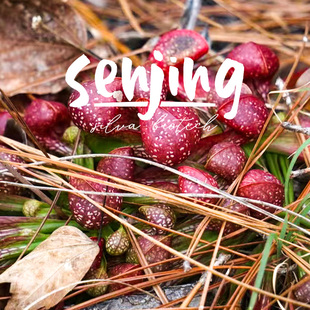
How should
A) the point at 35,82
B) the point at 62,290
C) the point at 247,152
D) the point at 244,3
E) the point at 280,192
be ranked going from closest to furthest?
the point at 62,290 < the point at 280,192 < the point at 247,152 < the point at 35,82 < the point at 244,3

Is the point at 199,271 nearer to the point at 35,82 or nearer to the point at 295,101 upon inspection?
the point at 295,101

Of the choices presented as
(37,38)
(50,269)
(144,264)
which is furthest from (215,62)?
(50,269)

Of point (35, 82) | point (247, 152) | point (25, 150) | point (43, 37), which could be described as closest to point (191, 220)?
point (247, 152)

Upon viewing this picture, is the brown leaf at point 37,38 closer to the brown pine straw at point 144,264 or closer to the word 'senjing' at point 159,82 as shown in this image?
the word 'senjing' at point 159,82

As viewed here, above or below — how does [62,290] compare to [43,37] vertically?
below

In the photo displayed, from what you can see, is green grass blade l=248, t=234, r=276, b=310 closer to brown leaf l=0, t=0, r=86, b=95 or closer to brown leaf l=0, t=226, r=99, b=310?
brown leaf l=0, t=226, r=99, b=310

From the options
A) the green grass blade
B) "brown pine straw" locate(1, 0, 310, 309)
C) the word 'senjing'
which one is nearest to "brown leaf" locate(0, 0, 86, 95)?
"brown pine straw" locate(1, 0, 310, 309)

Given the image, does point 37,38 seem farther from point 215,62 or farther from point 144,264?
point 144,264
